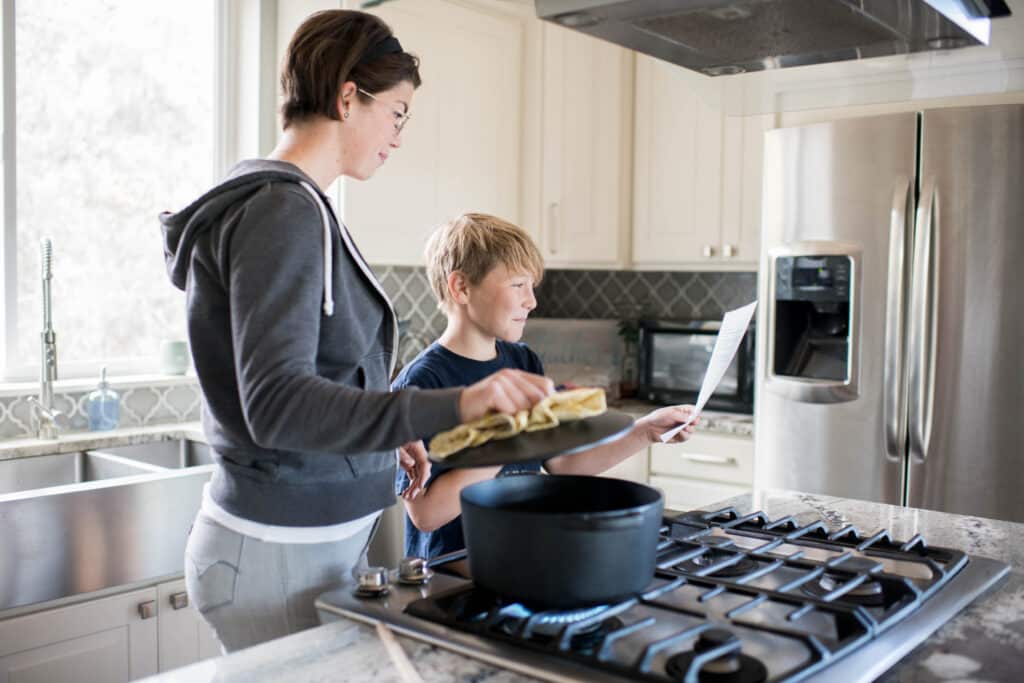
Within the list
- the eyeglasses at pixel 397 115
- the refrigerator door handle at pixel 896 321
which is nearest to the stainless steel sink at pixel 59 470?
the eyeglasses at pixel 397 115

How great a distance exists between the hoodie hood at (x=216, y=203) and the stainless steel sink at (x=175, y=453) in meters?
1.66

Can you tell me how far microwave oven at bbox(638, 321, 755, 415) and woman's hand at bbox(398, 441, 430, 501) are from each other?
213cm

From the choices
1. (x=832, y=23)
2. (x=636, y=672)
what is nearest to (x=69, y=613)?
(x=636, y=672)

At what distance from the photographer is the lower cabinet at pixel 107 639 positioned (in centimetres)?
214

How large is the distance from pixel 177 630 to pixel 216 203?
1530mm

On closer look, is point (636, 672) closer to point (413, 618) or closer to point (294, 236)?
point (413, 618)

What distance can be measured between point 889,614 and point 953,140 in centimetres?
205

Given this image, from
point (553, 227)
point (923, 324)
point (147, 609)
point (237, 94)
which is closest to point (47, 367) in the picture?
point (147, 609)

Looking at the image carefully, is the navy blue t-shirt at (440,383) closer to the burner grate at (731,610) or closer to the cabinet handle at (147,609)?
the burner grate at (731,610)

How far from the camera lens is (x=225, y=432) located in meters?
1.25

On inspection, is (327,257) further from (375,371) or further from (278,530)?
(278,530)

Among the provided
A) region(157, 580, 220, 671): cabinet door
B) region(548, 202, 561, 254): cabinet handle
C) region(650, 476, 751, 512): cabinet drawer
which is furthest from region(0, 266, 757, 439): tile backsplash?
region(650, 476, 751, 512): cabinet drawer

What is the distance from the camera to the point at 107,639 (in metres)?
2.27

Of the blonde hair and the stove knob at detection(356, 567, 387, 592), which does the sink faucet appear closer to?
the blonde hair
